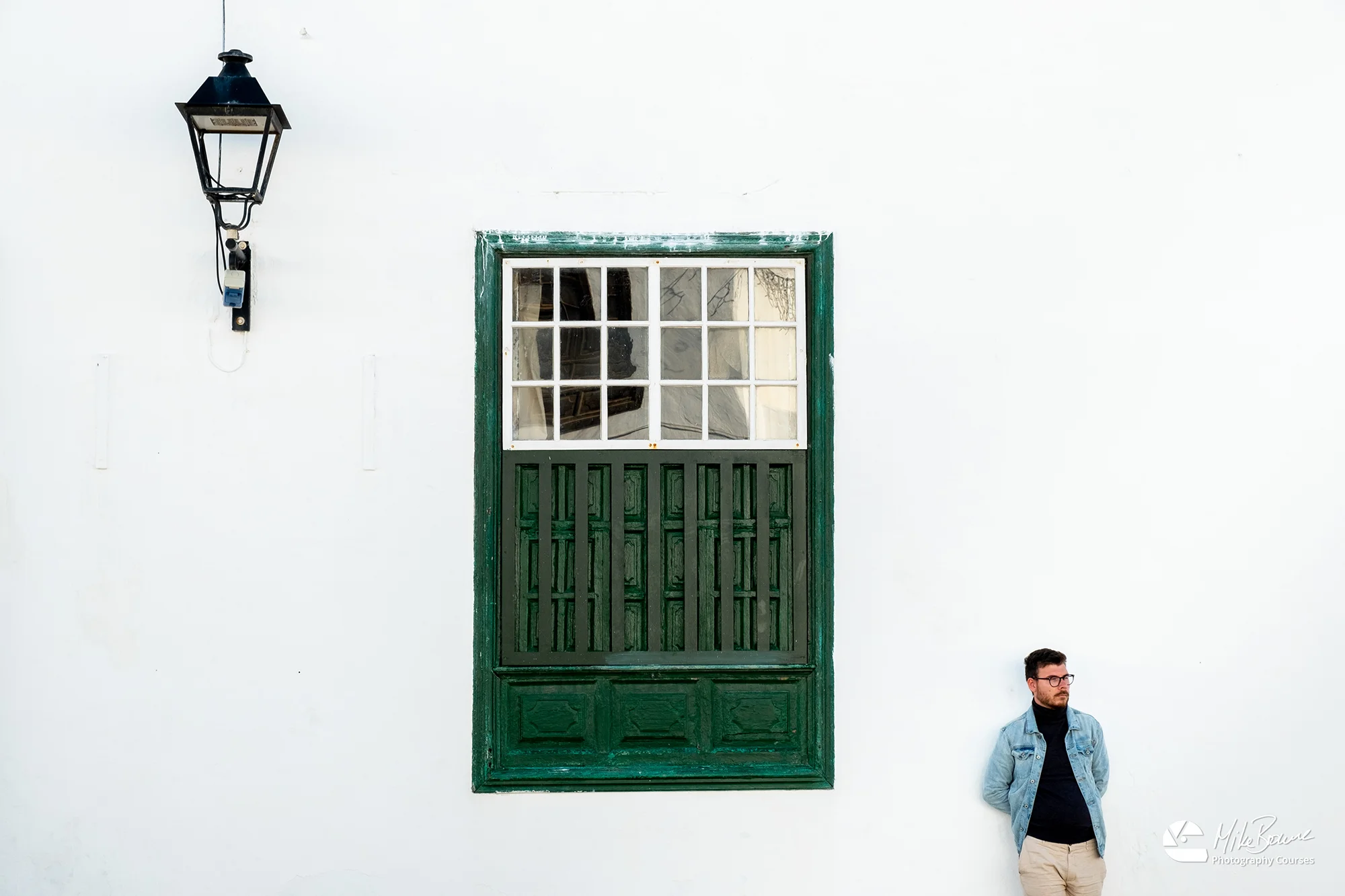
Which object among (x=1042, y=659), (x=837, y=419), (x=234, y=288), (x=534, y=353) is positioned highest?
(x=234, y=288)

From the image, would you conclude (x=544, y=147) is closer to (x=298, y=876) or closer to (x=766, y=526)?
(x=766, y=526)

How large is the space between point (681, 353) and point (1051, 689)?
77.8 inches

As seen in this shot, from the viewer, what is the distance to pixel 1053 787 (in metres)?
4.45

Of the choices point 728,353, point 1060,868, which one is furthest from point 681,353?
point 1060,868

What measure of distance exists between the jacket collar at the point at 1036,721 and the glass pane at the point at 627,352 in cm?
204

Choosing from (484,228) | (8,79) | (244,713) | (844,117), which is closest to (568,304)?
(484,228)

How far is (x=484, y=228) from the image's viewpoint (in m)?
4.67

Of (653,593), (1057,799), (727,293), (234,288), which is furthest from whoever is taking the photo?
(727,293)

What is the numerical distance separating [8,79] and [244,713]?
2.72m

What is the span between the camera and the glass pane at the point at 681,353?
4.77 metres

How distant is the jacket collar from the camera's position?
4.50 metres

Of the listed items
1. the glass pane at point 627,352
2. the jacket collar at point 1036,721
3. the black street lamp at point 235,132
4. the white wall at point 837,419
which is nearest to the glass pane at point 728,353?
the glass pane at point 627,352

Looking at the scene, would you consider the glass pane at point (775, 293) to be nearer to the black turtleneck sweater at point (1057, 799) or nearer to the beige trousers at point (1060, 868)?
the black turtleneck sweater at point (1057, 799)

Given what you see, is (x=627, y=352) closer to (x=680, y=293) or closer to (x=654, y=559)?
(x=680, y=293)
